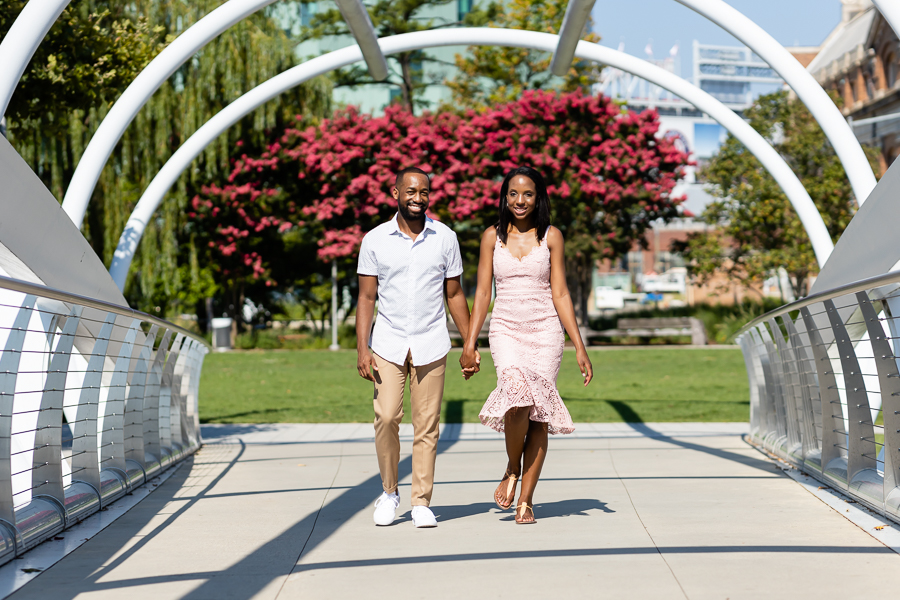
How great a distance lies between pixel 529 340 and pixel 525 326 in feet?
0.25

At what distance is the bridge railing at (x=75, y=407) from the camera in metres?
4.44

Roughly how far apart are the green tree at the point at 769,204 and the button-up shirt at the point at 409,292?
23.3 metres

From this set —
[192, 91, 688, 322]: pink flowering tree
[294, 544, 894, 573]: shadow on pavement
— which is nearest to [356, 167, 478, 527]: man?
[294, 544, 894, 573]: shadow on pavement

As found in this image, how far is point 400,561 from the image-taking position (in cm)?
430

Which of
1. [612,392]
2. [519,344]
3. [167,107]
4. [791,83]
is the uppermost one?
[167,107]

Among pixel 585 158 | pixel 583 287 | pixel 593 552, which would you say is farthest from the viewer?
pixel 583 287

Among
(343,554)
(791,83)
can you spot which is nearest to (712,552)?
(343,554)

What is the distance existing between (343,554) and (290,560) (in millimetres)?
246

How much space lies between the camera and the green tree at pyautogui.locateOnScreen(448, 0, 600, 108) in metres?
29.6

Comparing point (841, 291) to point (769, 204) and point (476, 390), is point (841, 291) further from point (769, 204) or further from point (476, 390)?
point (769, 204)

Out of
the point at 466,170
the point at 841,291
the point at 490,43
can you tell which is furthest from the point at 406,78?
the point at 841,291

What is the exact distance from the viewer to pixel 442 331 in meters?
5.24

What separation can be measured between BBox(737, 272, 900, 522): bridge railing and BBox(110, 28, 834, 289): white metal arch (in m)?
1.32

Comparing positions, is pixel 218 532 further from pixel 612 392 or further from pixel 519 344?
pixel 612 392
